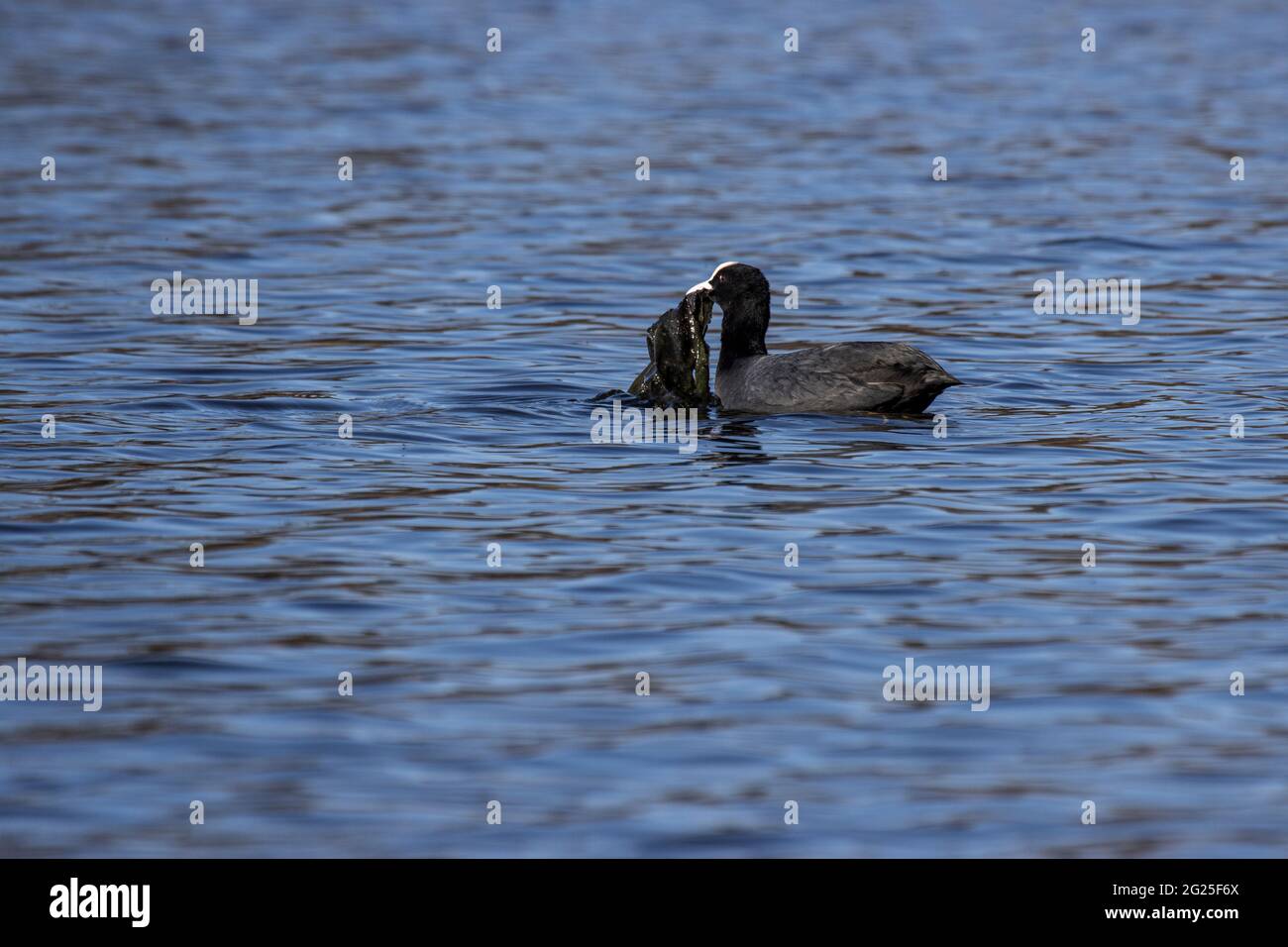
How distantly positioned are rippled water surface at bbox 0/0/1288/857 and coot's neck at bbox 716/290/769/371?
1044mm

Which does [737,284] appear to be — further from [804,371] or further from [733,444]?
[733,444]

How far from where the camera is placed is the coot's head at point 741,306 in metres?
15.4

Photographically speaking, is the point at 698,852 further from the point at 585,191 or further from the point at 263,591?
the point at 585,191

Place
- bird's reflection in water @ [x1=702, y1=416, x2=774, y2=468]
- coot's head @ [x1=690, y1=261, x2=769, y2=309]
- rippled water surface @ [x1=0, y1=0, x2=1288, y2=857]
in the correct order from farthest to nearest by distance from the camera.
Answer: coot's head @ [x1=690, y1=261, x2=769, y2=309]
bird's reflection in water @ [x1=702, y1=416, x2=774, y2=468]
rippled water surface @ [x1=0, y1=0, x2=1288, y2=857]

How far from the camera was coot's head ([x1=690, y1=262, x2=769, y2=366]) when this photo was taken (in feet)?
50.4

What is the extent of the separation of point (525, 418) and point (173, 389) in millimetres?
2938

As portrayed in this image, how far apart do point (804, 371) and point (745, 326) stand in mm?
1083

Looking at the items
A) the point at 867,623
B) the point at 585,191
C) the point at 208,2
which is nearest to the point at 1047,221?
the point at 585,191

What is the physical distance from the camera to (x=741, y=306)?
15383mm

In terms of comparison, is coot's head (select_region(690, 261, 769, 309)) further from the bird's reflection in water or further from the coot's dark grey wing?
the bird's reflection in water

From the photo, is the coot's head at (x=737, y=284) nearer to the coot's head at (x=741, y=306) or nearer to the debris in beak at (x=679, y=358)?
the coot's head at (x=741, y=306)

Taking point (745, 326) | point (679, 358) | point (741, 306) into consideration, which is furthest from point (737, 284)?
point (679, 358)

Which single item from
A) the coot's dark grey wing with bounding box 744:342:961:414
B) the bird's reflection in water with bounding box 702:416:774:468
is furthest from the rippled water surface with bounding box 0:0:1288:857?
the coot's dark grey wing with bounding box 744:342:961:414
